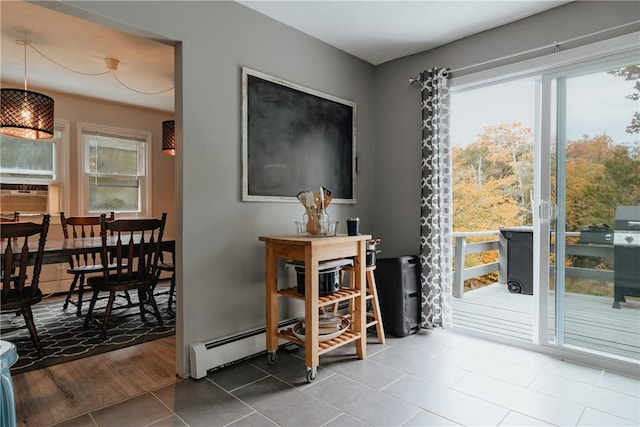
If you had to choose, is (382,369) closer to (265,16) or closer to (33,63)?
(265,16)

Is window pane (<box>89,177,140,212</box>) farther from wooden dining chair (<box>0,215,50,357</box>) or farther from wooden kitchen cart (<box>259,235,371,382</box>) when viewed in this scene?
wooden kitchen cart (<box>259,235,371,382</box>)

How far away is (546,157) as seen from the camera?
2.55m

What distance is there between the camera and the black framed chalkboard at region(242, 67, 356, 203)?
2508mm

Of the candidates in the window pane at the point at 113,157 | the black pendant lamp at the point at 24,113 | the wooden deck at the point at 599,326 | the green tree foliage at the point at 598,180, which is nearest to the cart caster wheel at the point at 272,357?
the wooden deck at the point at 599,326

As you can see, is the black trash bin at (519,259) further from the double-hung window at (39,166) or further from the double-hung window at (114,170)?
the double-hung window at (39,166)

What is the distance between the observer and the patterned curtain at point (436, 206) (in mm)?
2967

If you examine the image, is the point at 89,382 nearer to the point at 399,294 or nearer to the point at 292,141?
the point at 292,141

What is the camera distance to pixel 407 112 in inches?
130

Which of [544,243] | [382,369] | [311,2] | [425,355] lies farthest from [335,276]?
[311,2]

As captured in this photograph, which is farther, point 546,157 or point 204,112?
→ point 546,157

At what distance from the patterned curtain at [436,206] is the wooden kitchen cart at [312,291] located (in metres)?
0.78

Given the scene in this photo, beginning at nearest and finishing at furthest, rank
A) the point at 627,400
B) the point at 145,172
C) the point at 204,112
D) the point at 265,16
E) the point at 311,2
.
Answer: the point at 627,400 < the point at 204,112 < the point at 311,2 < the point at 265,16 < the point at 145,172

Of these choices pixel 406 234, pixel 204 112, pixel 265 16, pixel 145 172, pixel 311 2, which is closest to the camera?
pixel 204 112

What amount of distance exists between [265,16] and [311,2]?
38cm
